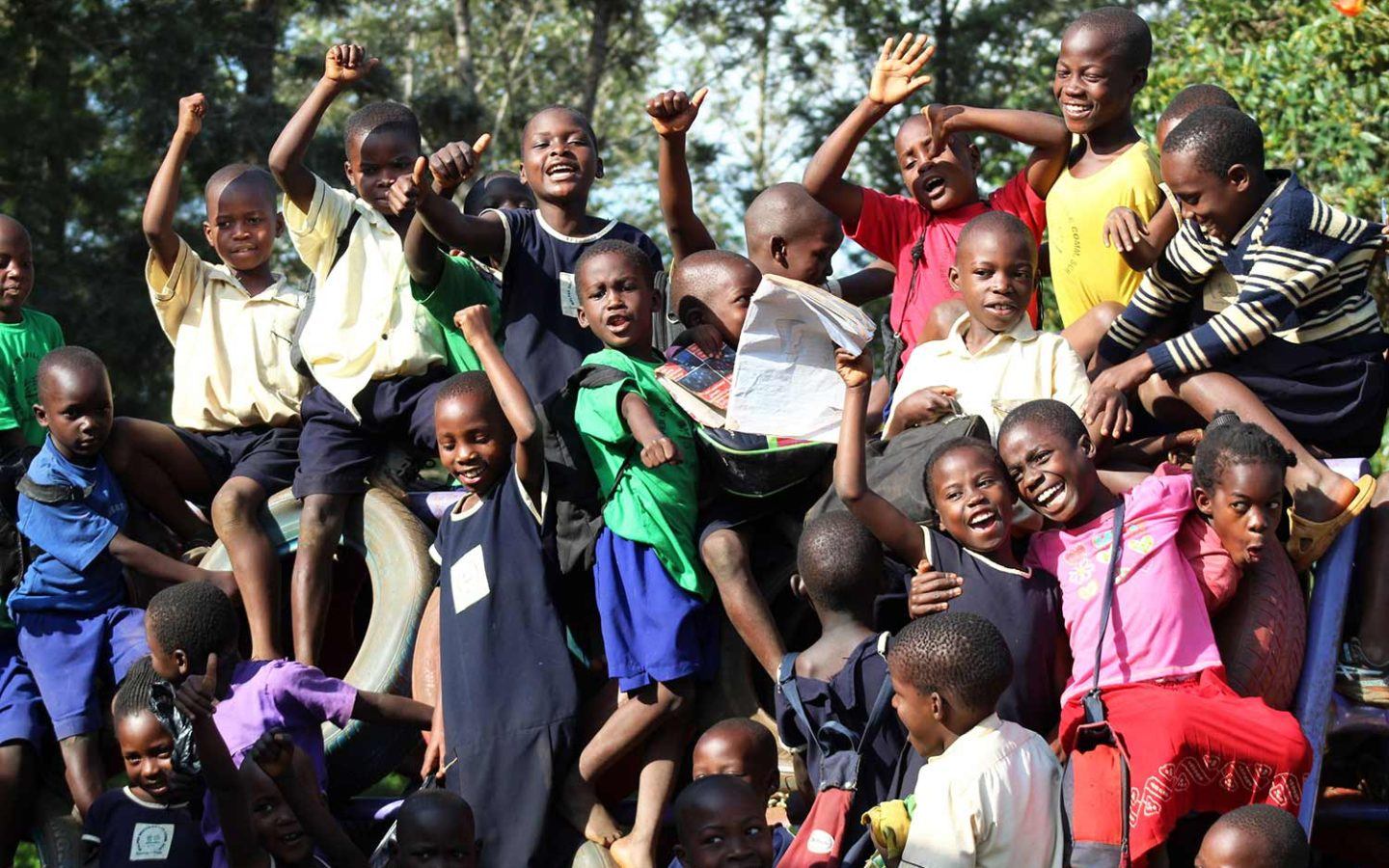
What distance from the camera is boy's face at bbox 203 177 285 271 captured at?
654 centimetres

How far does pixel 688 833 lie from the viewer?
183 inches

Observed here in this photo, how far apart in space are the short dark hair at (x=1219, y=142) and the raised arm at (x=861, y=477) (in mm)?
1154

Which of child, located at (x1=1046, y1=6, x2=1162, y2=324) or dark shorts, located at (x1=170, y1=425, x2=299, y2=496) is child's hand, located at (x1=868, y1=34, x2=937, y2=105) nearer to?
child, located at (x1=1046, y1=6, x2=1162, y2=324)

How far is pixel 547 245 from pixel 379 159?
0.73 metres

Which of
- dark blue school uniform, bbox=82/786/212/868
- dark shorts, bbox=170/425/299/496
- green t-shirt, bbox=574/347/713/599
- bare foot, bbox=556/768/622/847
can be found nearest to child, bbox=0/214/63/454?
dark shorts, bbox=170/425/299/496

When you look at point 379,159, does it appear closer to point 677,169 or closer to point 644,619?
point 677,169

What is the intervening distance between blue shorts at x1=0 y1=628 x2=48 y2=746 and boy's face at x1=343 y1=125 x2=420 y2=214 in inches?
76.4

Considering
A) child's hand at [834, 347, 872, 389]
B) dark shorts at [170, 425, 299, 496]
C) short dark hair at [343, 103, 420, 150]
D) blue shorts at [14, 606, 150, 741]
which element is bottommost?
blue shorts at [14, 606, 150, 741]

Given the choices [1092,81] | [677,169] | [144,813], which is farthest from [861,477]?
[144,813]

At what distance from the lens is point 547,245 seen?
621 cm

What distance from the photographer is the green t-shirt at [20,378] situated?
6.53 meters

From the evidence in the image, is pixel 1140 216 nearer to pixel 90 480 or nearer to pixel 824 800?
pixel 824 800

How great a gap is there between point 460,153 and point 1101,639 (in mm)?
2453

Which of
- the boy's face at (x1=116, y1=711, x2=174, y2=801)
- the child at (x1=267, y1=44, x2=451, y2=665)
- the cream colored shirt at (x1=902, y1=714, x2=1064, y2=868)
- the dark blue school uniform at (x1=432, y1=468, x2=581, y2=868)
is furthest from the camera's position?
the child at (x1=267, y1=44, x2=451, y2=665)
